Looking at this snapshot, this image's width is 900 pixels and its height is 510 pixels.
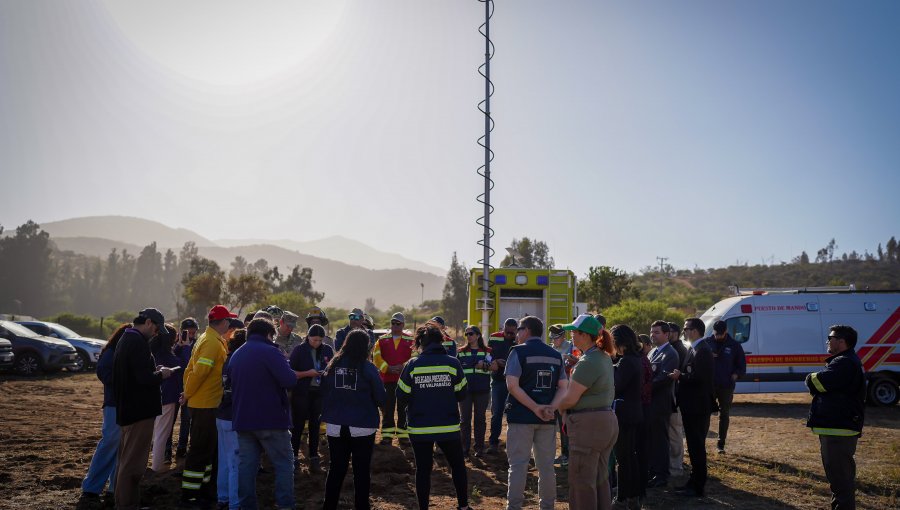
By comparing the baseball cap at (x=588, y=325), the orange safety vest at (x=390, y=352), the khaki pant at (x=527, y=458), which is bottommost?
the khaki pant at (x=527, y=458)

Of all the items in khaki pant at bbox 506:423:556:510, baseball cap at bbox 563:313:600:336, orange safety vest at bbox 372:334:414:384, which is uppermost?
baseball cap at bbox 563:313:600:336

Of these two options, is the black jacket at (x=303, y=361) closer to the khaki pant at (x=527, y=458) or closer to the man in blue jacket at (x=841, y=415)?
the khaki pant at (x=527, y=458)

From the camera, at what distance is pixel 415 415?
6.23 metres

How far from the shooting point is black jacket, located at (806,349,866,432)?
20.0 ft


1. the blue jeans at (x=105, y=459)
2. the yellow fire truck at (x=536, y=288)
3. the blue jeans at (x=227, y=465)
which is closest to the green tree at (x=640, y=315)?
the yellow fire truck at (x=536, y=288)

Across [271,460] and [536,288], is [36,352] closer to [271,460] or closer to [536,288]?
[536,288]

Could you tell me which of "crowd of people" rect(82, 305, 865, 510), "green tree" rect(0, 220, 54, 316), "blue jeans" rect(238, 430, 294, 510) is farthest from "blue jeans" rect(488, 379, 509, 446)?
"green tree" rect(0, 220, 54, 316)

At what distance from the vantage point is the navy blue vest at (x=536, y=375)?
607 centimetres

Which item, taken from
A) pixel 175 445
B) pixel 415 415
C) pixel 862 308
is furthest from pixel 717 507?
pixel 862 308

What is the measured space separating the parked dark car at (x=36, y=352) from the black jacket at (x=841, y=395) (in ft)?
69.4

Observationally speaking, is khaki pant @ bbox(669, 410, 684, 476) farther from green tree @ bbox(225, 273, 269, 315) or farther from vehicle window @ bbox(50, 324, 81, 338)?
green tree @ bbox(225, 273, 269, 315)

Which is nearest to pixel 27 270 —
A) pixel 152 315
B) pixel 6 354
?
pixel 6 354

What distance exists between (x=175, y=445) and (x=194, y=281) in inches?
1412

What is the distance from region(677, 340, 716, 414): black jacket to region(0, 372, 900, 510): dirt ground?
3.55 ft
